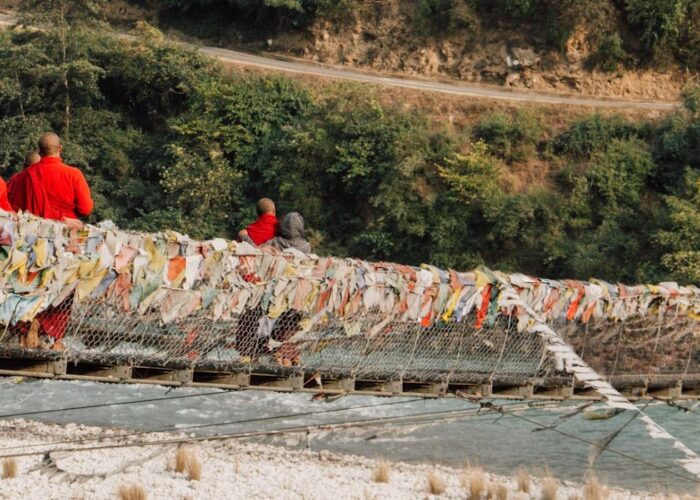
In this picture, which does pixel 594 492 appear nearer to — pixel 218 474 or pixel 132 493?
pixel 218 474

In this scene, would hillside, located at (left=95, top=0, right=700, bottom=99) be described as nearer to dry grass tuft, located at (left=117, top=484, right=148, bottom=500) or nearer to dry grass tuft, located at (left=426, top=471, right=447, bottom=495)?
dry grass tuft, located at (left=426, top=471, right=447, bottom=495)

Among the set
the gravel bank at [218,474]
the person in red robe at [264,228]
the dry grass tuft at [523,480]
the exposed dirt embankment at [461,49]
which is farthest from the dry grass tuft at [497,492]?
the exposed dirt embankment at [461,49]

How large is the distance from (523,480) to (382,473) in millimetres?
1714

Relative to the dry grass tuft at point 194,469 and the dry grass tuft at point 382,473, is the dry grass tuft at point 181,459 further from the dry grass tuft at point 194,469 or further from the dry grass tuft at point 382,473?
the dry grass tuft at point 382,473

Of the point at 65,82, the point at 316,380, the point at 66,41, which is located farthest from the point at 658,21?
the point at 316,380

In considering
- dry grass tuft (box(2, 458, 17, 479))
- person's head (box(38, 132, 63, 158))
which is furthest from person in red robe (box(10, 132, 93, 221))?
dry grass tuft (box(2, 458, 17, 479))

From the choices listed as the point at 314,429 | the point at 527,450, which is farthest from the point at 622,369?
the point at 314,429

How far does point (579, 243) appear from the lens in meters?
28.8

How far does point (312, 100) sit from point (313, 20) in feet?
23.5

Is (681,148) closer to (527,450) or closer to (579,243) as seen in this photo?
(579,243)

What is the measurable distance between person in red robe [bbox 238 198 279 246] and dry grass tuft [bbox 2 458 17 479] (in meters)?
3.69

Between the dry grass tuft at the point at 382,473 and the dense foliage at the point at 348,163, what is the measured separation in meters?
13.5

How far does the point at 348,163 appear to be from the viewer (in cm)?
3231

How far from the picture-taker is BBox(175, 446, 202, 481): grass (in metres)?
12.5
